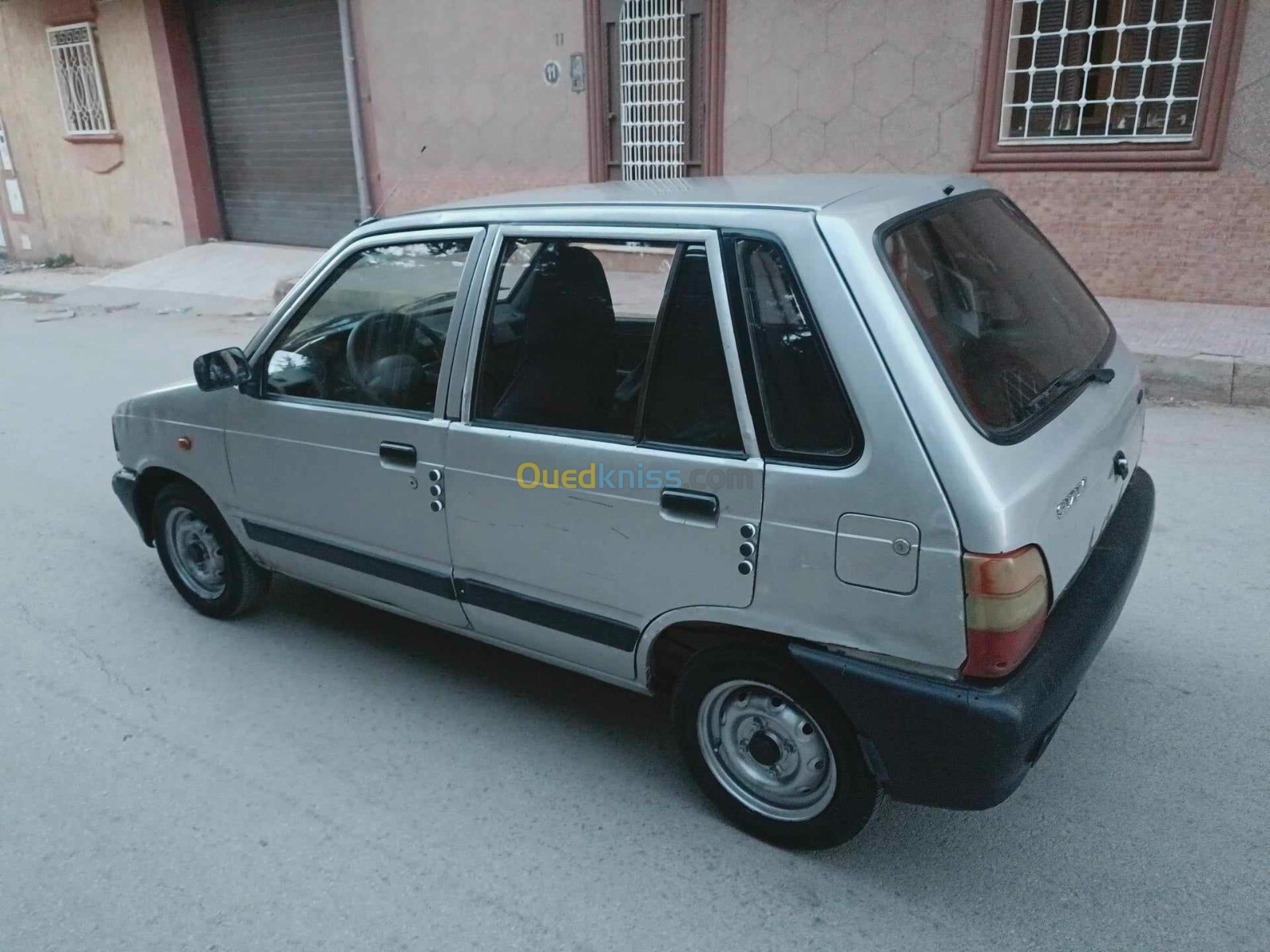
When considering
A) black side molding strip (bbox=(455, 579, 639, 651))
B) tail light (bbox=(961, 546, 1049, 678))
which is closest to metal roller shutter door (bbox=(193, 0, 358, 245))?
black side molding strip (bbox=(455, 579, 639, 651))

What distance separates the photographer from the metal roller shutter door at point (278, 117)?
13.2 meters

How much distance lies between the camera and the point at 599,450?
2.75 metres

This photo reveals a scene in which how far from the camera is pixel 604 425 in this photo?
9.23 ft

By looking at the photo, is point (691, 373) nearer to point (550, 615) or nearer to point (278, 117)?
point (550, 615)

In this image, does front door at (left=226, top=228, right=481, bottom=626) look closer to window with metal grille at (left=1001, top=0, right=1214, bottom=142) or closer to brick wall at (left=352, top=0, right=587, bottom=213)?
window with metal grille at (left=1001, top=0, right=1214, bottom=142)

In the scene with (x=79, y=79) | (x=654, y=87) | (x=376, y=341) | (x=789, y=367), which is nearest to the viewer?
(x=789, y=367)

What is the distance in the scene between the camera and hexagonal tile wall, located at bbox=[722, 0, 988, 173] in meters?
8.38

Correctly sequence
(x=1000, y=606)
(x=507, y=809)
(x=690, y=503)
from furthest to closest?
(x=507, y=809), (x=690, y=503), (x=1000, y=606)

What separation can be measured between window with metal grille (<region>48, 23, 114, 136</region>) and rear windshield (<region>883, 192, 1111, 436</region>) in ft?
53.4

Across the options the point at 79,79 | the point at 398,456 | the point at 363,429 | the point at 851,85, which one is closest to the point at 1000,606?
the point at 398,456

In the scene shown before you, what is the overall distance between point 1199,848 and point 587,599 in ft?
5.92

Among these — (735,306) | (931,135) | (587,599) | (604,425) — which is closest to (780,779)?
(587,599)

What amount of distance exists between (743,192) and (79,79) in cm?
1667

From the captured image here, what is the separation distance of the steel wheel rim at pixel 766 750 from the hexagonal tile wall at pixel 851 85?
7.12 m
